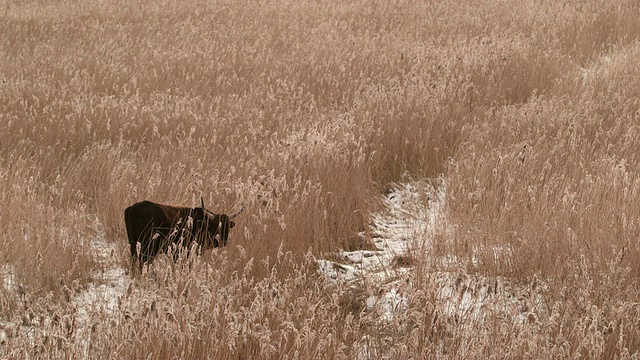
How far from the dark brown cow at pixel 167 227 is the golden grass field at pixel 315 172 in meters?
0.10

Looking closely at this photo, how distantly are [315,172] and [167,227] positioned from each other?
1.40m

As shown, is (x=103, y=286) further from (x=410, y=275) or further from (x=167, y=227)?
(x=410, y=275)

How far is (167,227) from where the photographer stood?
3213 millimetres

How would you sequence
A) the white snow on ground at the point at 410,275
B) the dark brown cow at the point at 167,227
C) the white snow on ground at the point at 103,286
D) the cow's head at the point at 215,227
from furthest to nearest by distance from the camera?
1. the cow's head at the point at 215,227
2. the dark brown cow at the point at 167,227
3. the white snow on ground at the point at 103,286
4. the white snow on ground at the point at 410,275

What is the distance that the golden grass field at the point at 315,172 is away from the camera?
263 cm

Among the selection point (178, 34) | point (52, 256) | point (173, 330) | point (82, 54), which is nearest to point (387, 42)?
point (178, 34)

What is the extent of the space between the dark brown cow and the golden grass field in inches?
3.7

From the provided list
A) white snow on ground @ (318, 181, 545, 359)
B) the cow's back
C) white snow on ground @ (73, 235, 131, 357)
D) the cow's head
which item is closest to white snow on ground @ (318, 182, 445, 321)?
white snow on ground @ (318, 181, 545, 359)

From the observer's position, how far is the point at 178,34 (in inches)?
376

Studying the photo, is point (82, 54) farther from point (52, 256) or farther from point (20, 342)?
point (20, 342)

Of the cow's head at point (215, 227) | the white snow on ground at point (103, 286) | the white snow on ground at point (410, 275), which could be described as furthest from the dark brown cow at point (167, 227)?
the white snow on ground at point (410, 275)

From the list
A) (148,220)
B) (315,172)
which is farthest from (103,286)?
(315,172)

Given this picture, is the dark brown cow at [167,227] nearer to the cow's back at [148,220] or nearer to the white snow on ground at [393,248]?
the cow's back at [148,220]

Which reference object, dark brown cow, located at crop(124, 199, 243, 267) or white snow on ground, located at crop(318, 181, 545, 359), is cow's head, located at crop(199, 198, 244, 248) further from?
white snow on ground, located at crop(318, 181, 545, 359)
